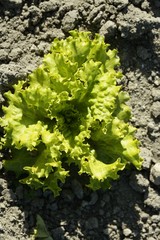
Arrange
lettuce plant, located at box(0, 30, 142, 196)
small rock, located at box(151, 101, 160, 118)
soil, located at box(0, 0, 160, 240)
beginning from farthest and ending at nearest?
small rock, located at box(151, 101, 160, 118)
soil, located at box(0, 0, 160, 240)
lettuce plant, located at box(0, 30, 142, 196)

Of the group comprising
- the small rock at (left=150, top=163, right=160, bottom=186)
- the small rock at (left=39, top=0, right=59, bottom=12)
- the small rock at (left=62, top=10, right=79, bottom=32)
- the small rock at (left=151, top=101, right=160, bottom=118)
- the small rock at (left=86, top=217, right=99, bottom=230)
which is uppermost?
the small rock at (left=39, top=0, right=59, bottom=12)

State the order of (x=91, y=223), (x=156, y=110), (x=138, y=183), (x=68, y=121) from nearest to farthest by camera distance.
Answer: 1. (x=68, y=121)
2. (x=91, y=223)
3. (x=138, y=183)
4. (x=156, y=110)

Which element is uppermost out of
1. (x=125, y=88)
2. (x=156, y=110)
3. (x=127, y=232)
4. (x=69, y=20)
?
(x=69, y=20)

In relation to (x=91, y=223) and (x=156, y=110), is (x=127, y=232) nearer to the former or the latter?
(x=91, y=223)

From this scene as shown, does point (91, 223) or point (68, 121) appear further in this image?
point (91, 223)

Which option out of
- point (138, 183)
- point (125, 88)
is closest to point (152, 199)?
point (138, 183)

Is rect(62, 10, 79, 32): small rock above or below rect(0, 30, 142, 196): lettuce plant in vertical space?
above

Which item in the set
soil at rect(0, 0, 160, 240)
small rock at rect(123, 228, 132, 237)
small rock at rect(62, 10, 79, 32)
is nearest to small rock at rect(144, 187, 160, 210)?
soil at rect(0, 0, 160, 240)

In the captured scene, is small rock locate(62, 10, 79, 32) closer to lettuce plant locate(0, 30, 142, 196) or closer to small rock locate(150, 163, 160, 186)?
lettuce plant locate(0, 30, 142, 196)

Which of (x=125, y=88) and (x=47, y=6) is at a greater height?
(x=47, y=6)
